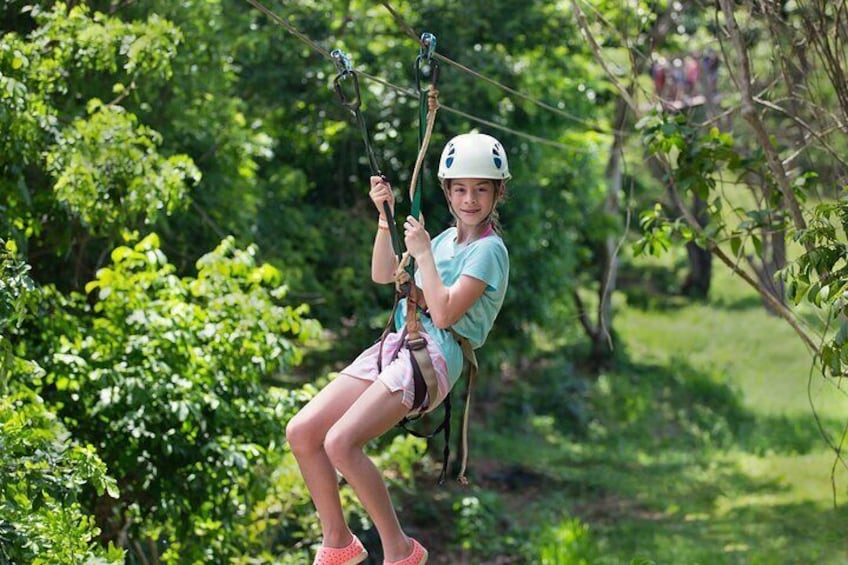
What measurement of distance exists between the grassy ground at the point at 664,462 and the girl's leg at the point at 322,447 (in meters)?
5.52

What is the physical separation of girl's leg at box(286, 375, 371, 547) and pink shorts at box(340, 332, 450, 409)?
4cm

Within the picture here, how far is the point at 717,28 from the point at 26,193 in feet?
10.3

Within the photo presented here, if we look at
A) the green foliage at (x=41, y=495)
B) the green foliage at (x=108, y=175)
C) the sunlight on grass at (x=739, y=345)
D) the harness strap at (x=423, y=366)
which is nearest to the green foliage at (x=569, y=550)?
the green foliage at (x=108, y=175)

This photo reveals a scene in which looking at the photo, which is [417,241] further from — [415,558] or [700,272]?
[700,272]

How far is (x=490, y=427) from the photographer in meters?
14.8

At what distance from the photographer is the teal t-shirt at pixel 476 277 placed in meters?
3.75

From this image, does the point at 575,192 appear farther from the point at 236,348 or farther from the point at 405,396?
the point at 405,396

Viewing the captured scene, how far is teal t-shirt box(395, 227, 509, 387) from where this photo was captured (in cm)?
375

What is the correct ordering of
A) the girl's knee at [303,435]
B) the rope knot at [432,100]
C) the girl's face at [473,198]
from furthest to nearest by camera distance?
the rope knot at [432,100], the girl's face at [473,198], the girl's knee at [303,435]

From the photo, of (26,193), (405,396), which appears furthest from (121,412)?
(405,396)

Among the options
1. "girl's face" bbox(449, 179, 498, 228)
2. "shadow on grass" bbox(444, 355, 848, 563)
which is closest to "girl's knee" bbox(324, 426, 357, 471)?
"girl's face" bbox(449, 179, 498, 228)

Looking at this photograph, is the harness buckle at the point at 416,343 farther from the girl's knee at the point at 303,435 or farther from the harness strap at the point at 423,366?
the girl's knee at the point at 303,435

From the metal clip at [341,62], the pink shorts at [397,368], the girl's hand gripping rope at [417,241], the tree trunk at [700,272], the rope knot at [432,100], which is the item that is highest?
the metal clip at [341,62]

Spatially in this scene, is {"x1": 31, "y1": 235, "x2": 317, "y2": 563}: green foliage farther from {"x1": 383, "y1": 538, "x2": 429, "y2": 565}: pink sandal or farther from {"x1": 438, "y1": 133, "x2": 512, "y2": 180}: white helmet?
{"x1": 438, "y1": 133, "x2": 512, "y2": 180}: white helmet
